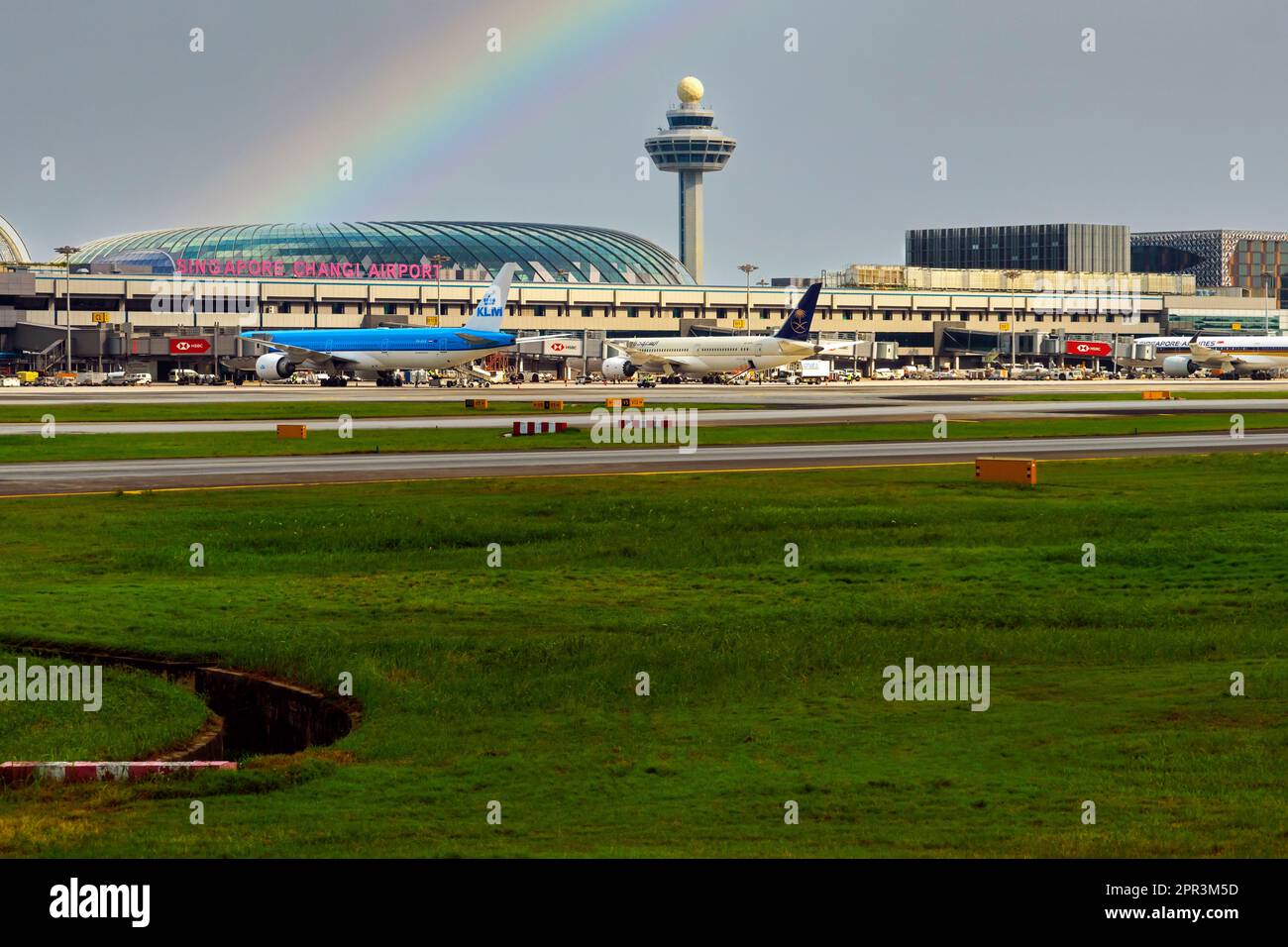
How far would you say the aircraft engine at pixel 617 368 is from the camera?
18475 centimetres

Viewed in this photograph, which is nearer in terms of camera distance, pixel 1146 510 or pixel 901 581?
pixel 901 581

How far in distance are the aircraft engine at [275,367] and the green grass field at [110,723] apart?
135452mm

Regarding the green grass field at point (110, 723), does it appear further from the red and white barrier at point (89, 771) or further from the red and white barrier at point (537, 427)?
the red and white barrier at point (537, 427)

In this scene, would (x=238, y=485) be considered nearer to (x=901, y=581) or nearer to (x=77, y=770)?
(x=901, y=581)

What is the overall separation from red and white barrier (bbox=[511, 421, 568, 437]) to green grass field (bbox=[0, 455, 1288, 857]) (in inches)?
1159

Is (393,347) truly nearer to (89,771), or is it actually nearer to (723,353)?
(723,353)

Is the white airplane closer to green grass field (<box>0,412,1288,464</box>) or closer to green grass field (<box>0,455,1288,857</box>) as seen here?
green grass field (<box>0,412,1288,464</box>)

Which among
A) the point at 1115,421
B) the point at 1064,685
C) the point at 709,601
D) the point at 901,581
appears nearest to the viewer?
the point at 1064,685

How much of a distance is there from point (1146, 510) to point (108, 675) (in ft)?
99.2

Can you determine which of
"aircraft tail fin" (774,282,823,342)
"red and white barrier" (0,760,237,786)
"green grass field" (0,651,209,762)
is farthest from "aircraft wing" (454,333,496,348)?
"red and white barrier" (0,760,237,786)

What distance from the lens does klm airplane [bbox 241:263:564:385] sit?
156500 millimetres

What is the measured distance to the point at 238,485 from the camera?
52.8 m

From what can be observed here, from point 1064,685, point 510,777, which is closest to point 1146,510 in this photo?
point 1064,685

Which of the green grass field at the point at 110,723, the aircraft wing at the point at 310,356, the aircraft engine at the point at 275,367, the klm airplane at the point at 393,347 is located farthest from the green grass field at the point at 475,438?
the aircraft wing at the point at 310,356
